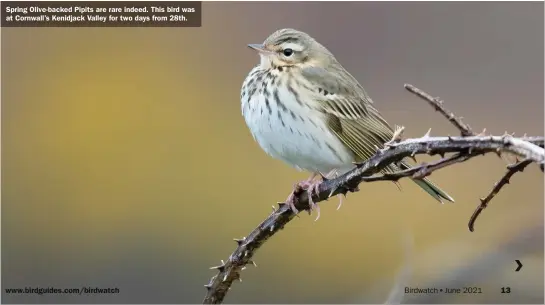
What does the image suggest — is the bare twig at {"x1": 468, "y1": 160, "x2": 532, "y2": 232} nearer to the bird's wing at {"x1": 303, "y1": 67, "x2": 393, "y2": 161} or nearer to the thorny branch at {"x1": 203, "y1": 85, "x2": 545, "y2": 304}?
the thorny branch at {"x1": 203, "y1": 85, "x2": 545, "y2": 304}

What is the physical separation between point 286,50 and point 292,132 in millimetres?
454

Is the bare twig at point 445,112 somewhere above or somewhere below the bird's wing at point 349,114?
above

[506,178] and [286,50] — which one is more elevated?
[286,50]

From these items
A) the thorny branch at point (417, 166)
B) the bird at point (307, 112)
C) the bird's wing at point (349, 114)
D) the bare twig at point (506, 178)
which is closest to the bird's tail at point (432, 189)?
the bird at point (307, 112)

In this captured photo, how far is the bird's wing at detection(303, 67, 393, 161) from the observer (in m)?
2.75

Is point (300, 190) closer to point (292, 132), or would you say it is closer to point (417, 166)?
point (292, 132)

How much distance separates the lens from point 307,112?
2729mm

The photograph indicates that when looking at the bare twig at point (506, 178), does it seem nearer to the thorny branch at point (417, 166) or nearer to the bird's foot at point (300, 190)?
the thorny branch at point (417, 166)

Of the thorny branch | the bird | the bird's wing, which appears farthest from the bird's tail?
the thorny branch

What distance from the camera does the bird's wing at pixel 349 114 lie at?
275 centimetres

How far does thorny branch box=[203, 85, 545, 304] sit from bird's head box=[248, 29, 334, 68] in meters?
1.17

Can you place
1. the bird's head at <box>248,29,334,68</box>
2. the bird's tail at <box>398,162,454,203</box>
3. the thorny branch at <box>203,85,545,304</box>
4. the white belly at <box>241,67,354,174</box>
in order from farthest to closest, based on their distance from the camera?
1. the bird's head at <box>248,29,334,68</box>
2. the white belly at <box>241,67,354,174</box>
3. the bird's tail at <box>398,162,454,203</box>
4. the thorny branch at <box>203,85,545,304</box>

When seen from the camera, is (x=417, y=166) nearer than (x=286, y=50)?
Yes

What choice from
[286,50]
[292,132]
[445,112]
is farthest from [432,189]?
[445,112]
